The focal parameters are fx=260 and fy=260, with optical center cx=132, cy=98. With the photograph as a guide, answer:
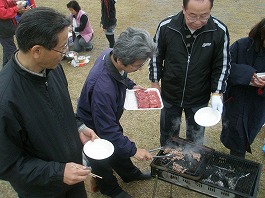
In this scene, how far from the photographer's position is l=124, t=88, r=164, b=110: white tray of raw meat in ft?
11.7

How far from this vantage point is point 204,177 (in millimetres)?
2904

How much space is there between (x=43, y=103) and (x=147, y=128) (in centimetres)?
319

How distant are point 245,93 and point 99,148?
76.9 inches

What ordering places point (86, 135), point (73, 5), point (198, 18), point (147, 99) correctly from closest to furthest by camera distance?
1. point (86, 135)
2. point (198, 18)
3. point (147, 99)
4. point (73, 5)

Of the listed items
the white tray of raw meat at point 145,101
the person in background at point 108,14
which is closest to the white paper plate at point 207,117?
the white tray of raw meat at point 145,101

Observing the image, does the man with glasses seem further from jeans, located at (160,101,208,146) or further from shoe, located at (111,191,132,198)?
shoe, located at (111,191,132,198)

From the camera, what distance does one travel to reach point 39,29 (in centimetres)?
167

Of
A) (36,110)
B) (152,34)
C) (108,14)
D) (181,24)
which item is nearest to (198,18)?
(181,24)

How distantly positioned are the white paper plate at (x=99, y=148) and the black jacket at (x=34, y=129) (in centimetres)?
35

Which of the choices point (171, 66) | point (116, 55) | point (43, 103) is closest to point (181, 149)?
point (171, 66)

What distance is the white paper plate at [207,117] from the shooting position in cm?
312

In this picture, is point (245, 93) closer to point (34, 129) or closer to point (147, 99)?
point (147, 99)

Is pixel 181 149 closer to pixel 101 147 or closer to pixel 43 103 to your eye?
pixel 101 147

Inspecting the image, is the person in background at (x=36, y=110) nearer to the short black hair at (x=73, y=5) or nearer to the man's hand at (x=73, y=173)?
the man's hand at (x=73, y=173)
